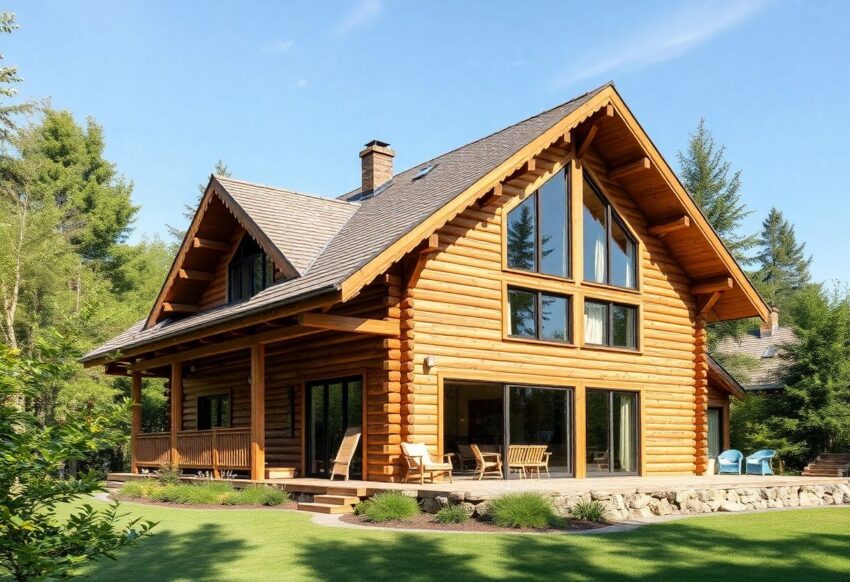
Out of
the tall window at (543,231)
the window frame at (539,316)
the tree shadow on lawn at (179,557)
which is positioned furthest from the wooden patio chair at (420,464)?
the tall window at (543,231)

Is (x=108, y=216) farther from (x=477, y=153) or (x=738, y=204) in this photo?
(x=738, y=204)

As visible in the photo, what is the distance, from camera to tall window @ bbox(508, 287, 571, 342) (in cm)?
1590

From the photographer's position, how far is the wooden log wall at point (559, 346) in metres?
14.4

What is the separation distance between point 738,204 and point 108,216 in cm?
2523

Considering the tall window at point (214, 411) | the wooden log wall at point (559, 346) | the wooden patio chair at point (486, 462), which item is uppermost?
the wooden log wall at point (559, 346)

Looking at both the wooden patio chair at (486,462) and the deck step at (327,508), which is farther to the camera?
the wooden patio chair at (486,462)

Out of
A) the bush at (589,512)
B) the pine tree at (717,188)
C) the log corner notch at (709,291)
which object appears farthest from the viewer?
the pine tree at (717,188)

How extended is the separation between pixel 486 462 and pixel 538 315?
2.98m

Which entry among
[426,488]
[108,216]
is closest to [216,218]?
[426,488]

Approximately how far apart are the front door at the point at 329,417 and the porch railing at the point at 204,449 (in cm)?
144

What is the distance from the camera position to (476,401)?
49.8ft

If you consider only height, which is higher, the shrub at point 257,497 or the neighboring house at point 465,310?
the neighboring house at point 465,310

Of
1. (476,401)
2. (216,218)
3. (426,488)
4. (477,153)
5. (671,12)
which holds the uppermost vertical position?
(671,12)

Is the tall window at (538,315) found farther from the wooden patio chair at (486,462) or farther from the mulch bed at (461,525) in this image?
the mulch bed at (461,525)
